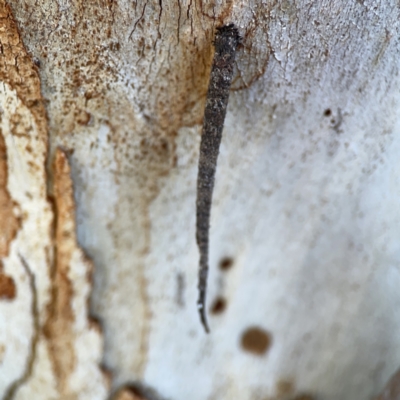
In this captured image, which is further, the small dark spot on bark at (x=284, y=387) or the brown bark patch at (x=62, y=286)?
the small dark spot on bark at (x=284, y=387)

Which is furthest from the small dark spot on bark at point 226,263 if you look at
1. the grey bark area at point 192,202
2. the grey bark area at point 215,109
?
the grey bark area at point 215,109

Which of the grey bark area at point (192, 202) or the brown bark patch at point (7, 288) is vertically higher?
the grey bark area at point (192, 202)

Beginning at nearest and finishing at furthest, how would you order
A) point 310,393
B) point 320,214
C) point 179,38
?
1. point 179,38
2. point 320,214
3. point 310,393

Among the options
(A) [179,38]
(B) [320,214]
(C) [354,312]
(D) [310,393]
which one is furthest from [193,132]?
(D) [310,393]

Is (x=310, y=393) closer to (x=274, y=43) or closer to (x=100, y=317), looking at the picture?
(x=100, y=317)

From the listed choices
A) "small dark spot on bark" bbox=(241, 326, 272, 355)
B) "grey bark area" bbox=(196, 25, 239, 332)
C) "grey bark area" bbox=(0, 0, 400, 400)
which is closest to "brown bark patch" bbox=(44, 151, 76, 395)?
"grey bark area" bbox=(0, 0, 400, 400)

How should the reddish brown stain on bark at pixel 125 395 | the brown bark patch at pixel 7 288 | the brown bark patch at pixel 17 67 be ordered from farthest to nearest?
the reddish brown stain on bark at pixel 125 395 → the brown bark patch at pixel 7 288 → the brown bark patch at pixel 17 67

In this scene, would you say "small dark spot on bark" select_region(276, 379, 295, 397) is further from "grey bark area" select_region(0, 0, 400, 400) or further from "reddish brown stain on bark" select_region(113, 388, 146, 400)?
"reddish brown stain on bark" select_region(113, 388, 146, 400)

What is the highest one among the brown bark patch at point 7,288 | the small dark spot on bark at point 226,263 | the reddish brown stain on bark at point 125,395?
the small dark spot on bark at point 226,263

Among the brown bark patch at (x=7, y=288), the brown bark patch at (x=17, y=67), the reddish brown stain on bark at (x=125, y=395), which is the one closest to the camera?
the brown bark patch at (x=17, y=67)

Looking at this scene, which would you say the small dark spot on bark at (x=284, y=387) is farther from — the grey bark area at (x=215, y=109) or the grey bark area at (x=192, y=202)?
the grey bark area at (x=215, y=109)
